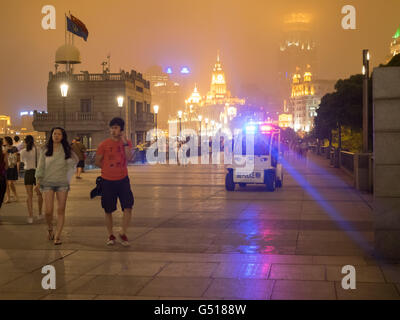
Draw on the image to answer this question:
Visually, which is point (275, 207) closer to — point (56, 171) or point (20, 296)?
point (56, 171)

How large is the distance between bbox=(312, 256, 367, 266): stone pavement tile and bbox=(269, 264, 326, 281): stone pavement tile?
0.30 m

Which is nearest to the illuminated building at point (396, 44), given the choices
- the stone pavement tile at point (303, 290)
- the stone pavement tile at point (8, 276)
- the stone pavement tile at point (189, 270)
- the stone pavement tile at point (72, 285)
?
the stone pavement tile at point (189, 270)

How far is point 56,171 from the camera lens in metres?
8.94

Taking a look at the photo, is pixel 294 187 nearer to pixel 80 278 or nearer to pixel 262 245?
pixel 262 245

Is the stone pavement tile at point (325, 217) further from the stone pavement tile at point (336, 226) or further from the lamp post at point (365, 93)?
the lamp post at point (365, 93)

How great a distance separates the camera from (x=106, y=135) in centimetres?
4931

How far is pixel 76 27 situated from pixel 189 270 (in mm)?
40606

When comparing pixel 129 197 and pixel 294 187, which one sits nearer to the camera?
pixel 129 197

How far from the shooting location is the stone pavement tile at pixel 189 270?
6.75 metres

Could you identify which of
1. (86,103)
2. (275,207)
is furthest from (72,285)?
(86,103)

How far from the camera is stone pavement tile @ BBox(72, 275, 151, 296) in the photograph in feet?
19.8

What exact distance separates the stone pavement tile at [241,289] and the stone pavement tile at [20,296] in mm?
1765
